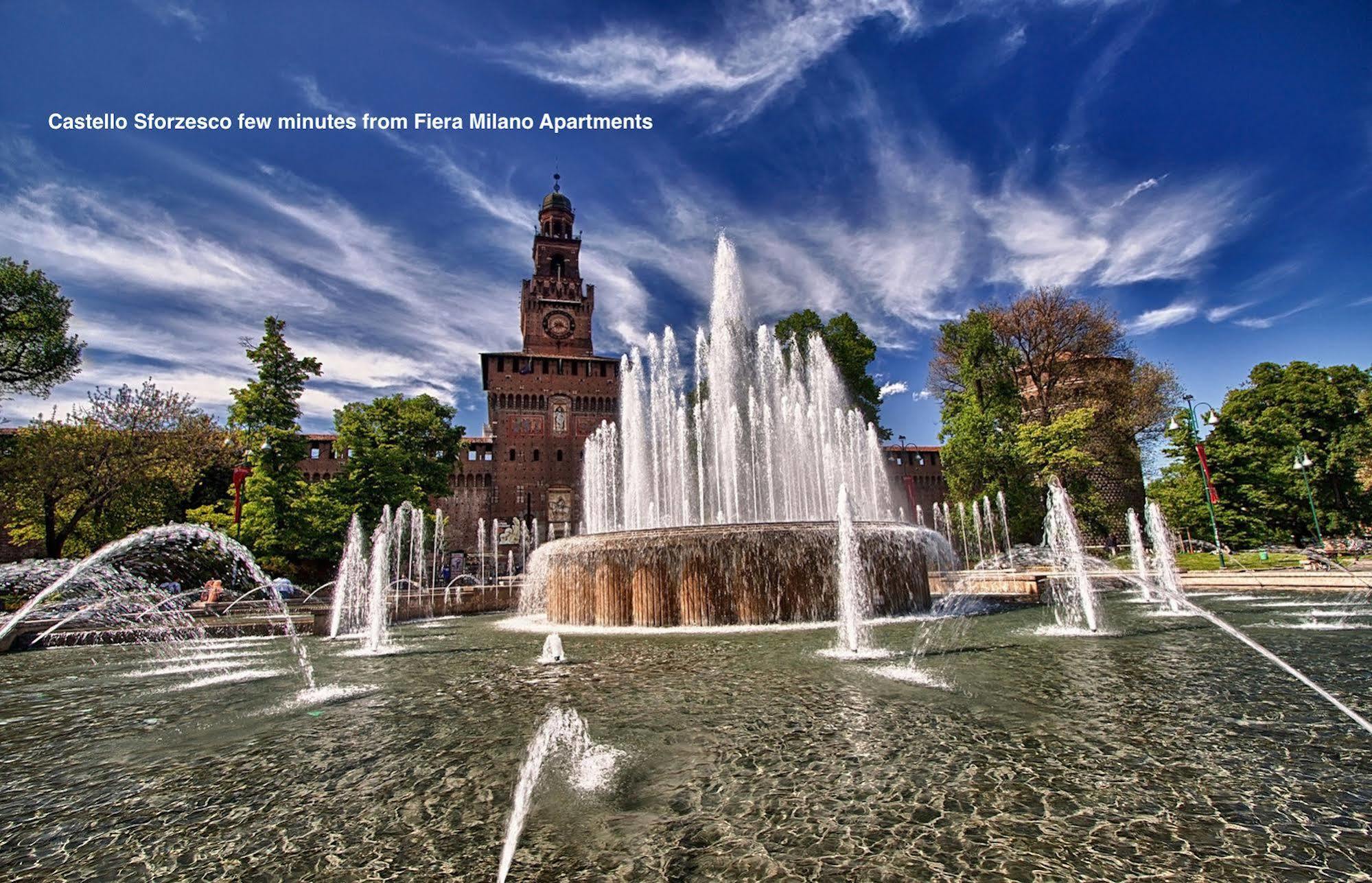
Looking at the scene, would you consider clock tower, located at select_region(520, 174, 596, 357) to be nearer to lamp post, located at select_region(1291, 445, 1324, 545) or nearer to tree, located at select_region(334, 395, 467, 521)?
tree, located at select_region(334, 395, 467, 521)

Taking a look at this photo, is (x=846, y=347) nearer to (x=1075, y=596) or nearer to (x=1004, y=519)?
(x=1004, y=519)

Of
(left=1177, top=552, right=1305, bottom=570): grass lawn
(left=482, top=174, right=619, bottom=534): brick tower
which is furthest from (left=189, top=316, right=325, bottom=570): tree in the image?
(left=1177, top=552, right=1305, bottom=570): grass lawn

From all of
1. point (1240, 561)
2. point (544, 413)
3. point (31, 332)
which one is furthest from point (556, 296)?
point (1240, 561)

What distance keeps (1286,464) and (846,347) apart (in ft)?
57.6

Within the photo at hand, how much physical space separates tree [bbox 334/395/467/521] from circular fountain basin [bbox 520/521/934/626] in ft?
64.7

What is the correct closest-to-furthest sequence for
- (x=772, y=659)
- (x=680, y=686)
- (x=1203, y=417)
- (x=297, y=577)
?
1. (x=680, y=686)
2. (x=772, y=659)
3. (x=1203, y=417)
4. (x=297, y=577)

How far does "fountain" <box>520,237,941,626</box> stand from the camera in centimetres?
903

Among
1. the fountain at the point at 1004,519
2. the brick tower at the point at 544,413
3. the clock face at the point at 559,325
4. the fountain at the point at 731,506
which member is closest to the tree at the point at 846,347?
the fountain at the point at 731,506

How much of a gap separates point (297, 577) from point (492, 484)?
20.0m

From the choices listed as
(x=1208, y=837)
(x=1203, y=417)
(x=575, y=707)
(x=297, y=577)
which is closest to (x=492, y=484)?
(x=297, y=577)

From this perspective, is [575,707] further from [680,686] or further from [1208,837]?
[1208,837]

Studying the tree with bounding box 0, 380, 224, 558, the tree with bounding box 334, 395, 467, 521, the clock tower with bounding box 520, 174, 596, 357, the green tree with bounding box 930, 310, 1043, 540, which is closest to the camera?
the tree with bounding box 0, 380, 224, 558

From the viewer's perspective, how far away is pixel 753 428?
18922 mm

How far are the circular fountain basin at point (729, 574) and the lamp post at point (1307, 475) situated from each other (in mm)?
17926
